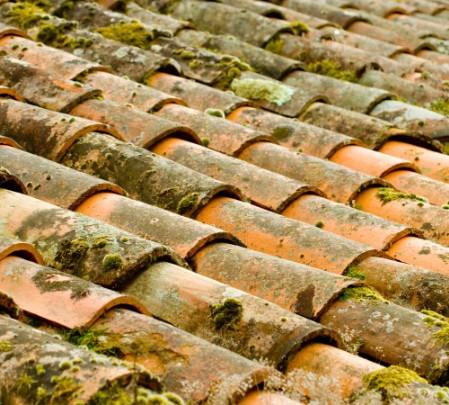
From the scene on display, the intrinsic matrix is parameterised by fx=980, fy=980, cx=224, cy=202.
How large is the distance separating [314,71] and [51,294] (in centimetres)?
405

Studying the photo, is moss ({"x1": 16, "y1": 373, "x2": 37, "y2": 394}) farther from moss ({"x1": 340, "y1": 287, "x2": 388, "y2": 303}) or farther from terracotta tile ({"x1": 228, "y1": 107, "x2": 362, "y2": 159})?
terracotta tile ({"x1": 228, "y1": 107, "x2": 362, "y2": 159})

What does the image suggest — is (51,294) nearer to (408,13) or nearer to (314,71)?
(314,71)

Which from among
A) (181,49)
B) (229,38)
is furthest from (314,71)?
(181,49)

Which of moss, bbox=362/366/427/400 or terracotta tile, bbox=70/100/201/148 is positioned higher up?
terracotta tile, bbox=70/100/201/148

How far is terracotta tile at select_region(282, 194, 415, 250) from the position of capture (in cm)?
425

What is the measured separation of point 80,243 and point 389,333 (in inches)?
44.5

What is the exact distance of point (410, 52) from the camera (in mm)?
7477

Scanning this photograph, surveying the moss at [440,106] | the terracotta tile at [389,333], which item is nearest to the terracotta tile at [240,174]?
the terracotta tile at [389,333]

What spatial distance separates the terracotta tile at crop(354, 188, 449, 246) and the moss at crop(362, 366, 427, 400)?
1579 mm

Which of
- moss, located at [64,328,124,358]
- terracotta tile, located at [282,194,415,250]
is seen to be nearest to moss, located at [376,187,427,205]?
terracotta tile, located at [282,194,415,250]

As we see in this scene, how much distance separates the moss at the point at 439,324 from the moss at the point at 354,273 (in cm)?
38

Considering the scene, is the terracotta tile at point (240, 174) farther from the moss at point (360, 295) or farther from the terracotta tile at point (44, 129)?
the moss at point (360, 295)

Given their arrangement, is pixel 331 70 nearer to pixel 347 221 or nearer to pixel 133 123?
pixel 133 123

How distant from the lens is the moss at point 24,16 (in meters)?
6.00
